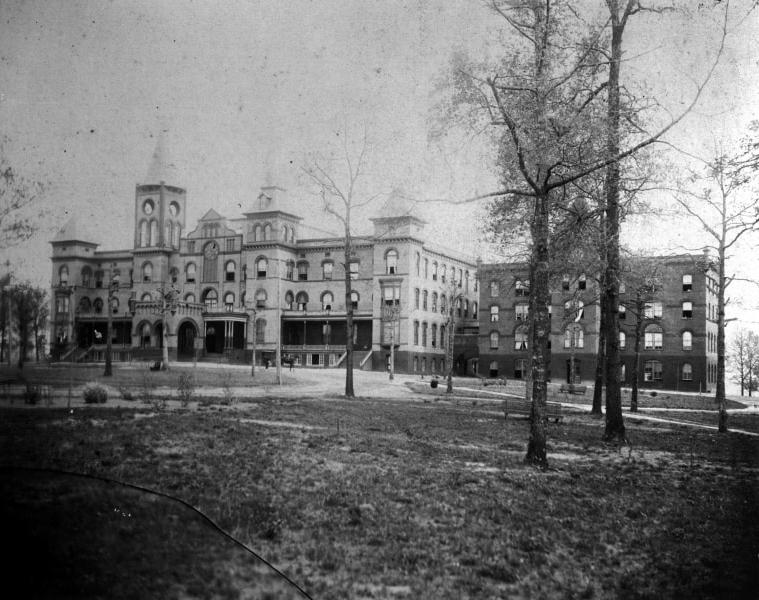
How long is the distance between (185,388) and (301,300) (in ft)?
21.0

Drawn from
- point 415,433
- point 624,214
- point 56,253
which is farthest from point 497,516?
point 624,214

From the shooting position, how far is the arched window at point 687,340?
148 feet

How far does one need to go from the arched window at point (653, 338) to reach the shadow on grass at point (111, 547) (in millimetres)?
46571

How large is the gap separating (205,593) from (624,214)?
1137 cm

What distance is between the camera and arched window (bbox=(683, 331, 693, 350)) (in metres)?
45.2

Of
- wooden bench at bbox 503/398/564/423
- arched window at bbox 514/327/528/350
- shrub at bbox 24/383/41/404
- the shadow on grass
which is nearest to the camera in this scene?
the shadow on grass

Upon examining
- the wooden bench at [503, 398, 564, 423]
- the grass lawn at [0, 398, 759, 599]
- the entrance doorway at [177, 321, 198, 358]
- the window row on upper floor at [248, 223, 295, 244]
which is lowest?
the wooden bench at [503, 398, 564, 423]

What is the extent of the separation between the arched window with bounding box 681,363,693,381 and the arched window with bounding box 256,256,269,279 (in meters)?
42.7

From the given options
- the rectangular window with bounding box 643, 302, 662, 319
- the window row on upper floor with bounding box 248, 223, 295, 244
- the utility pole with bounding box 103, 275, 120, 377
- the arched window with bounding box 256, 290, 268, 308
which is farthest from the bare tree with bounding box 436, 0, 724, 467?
the rectangular window with bounding box 643, 302, 662, 319

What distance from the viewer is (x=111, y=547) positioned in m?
3.71

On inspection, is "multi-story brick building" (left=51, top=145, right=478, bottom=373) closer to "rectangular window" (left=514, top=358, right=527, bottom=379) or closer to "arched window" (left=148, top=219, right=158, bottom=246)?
"arched window" (left=148, top=219, right=158, bottom=246)

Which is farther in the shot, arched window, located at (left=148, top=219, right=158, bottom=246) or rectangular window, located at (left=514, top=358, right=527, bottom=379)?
rectangular window, located at (left=514, top=358, right=527, bottom=379)

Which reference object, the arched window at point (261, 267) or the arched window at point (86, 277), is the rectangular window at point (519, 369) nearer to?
the arched window at point (261, 267)

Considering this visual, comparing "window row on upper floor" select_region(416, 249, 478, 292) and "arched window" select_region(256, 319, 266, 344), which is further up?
"window row on upper floor" select_region(416, 249, 478, 292)
